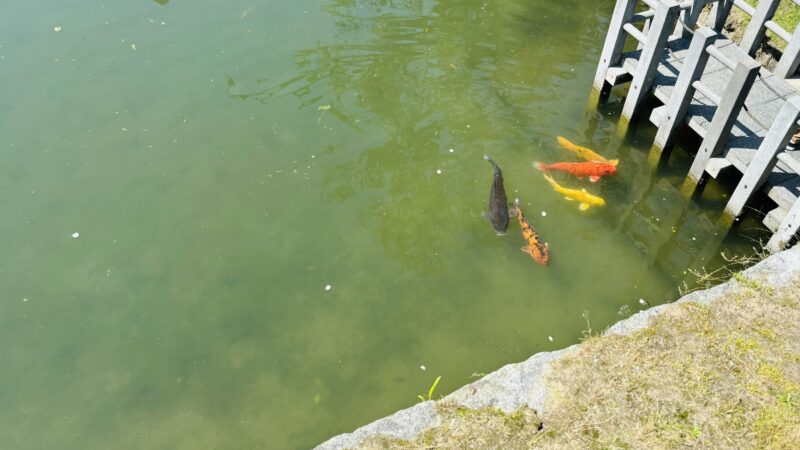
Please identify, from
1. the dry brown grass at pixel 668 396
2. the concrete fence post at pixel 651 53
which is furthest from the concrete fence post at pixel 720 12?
the dry brown grass at pixel 668 396

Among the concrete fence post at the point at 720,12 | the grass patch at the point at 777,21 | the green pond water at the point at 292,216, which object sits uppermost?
the concrete fence post at the point at 720,12

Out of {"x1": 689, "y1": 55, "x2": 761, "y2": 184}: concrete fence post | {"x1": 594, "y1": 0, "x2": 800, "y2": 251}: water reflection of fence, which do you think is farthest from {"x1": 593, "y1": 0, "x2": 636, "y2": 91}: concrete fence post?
{"x1": 689, "y1": 55, "x2": 761, "y2": 184}: concrete fence post

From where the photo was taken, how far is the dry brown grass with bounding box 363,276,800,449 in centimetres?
511

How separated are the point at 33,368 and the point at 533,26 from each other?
33.8 feet

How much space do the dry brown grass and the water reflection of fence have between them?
2.42 metres

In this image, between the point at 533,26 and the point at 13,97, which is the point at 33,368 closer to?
the point at 13,97

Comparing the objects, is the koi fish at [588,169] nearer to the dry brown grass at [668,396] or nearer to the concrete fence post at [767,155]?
the concrete fence post at [767,155]

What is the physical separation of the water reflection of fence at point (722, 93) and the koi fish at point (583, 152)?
79 centimetres

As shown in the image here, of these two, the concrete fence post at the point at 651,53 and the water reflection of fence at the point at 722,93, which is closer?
the water reflection of fence at the point at 722,93

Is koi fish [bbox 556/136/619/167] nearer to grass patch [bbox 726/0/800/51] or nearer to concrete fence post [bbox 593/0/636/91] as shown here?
concrete fence post [bbox 593/0/636/91]

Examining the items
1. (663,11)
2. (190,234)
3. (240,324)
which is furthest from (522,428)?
(663,11)

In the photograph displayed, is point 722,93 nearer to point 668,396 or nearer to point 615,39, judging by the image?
point 615,39

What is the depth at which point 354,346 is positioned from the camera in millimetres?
7324

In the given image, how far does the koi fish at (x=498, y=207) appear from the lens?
27.2 feet
